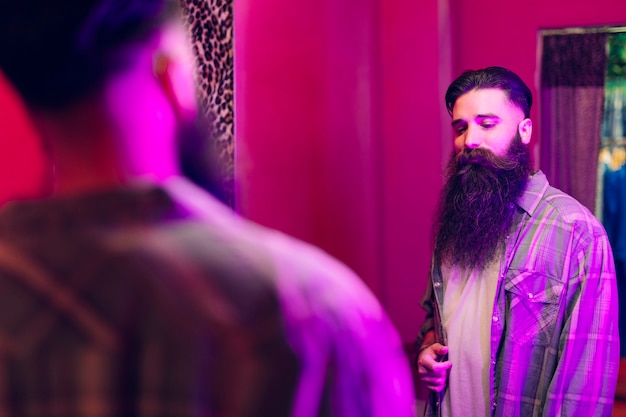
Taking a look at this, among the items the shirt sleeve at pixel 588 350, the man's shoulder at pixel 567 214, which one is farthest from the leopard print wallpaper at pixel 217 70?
the shirt sleeve at pixel 588 350

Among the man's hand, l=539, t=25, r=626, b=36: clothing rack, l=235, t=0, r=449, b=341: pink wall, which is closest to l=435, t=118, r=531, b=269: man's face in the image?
the man's hand

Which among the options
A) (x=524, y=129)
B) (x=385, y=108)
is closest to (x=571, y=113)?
(x=385, y=108)

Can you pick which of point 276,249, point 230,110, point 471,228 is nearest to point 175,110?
point 276,249

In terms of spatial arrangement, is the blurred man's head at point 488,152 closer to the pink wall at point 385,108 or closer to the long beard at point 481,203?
the long beard at point 481,203

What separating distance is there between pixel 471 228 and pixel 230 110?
1.16m

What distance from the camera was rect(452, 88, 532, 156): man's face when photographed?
230cm

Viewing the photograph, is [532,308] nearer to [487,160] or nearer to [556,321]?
[556,321]

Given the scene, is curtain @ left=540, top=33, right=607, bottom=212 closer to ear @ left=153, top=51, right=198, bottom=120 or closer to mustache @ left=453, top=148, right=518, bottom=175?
mustache @ left=453, top=148, right=518, bottom=175

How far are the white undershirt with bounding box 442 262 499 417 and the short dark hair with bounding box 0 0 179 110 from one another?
1.65 m

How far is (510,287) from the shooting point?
6.92 ft

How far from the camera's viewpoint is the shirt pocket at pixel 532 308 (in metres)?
2.02

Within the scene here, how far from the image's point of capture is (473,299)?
2.18 meters

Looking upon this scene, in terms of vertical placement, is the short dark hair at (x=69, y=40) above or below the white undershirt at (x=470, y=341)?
above

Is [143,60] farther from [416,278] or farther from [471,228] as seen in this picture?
[416,278]
